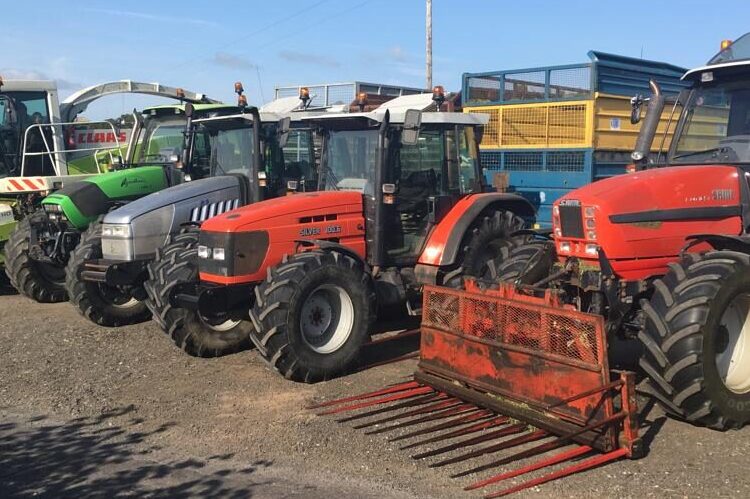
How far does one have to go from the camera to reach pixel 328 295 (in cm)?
609

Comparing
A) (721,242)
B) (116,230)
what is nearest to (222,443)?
(116,230)

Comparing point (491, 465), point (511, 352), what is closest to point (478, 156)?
point (511, 352)

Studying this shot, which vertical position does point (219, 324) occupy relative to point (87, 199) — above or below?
below

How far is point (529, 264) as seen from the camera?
220 inches

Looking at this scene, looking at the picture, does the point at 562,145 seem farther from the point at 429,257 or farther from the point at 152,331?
the point at 152,331

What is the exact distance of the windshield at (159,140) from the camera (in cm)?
916

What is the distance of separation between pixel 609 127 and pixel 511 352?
4.44 meters

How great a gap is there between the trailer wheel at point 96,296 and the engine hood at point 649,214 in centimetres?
506

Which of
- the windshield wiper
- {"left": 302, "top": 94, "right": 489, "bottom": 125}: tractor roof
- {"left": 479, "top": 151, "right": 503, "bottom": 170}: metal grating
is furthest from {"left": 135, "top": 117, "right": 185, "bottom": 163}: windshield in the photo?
the windshield wiper

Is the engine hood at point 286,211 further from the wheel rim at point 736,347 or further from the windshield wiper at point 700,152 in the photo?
the wheel rim at point 736,347

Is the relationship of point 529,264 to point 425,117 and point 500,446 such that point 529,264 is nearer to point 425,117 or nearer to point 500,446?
point 500,446

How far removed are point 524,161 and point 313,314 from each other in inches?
157

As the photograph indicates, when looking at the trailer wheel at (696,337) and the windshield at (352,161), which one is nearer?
the trailer wheel at (696,337)

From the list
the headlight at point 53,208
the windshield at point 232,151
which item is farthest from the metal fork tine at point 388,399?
the headlight at point 53,208
